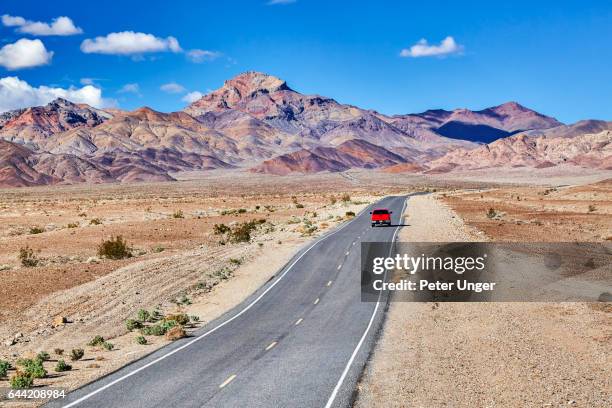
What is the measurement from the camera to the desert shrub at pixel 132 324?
27.0 metres

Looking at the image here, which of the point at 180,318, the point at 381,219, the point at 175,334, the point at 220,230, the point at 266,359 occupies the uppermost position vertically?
the point at 381,219

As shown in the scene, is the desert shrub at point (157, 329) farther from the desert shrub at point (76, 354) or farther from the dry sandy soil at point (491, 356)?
the dry sandy soil at point (491, 356)

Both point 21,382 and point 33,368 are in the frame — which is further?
point 33,368

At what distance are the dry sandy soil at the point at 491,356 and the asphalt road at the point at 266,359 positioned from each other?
0.99 metres

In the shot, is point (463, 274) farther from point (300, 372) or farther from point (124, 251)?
point (124, 251)

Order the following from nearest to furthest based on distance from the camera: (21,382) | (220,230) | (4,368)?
(21,382) < (4,368) < (220,230)

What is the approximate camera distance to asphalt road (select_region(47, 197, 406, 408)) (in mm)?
17812

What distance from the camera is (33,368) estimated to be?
1973cm

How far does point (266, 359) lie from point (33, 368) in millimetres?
7467

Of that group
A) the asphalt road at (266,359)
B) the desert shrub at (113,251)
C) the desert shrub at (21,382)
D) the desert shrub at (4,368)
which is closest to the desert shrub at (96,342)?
the asphalt road at (266,359)

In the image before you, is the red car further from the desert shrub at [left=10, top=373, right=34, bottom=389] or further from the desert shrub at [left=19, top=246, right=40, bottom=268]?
the desert shrub at [left=10, top=373, right=34, bottom=389]

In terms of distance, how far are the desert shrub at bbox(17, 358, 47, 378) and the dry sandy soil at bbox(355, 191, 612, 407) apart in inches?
388

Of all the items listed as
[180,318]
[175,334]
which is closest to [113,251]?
[180,318]

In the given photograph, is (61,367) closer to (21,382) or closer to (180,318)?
(21,382)
